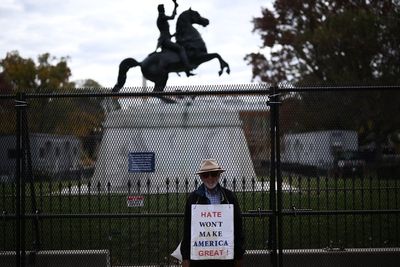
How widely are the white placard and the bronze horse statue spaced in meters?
10.2

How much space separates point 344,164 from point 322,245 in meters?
1.78

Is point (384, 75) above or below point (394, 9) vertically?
below

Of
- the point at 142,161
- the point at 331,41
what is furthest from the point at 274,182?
the point at 331,41

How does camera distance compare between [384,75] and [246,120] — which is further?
[384,75]

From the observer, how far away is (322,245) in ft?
29.3

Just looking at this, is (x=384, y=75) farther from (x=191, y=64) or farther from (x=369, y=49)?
(x=191, y=64)

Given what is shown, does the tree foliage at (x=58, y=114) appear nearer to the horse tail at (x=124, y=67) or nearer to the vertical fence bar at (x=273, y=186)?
the vertical fence bar at (x=273, y=186)

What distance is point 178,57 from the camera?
15.7 metres

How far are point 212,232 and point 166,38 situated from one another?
1064 centimetres

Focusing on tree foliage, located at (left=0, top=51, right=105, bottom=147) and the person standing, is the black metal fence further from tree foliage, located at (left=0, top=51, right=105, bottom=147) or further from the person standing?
the person standing

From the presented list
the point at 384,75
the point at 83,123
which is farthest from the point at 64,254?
the point at 384,75

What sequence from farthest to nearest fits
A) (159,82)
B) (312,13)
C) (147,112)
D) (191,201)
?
(312,13), (159,82), (147,112), (191,201)

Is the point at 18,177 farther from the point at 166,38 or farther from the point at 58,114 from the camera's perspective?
the point at 166,38

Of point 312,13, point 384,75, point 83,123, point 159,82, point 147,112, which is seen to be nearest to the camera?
point 83,123
